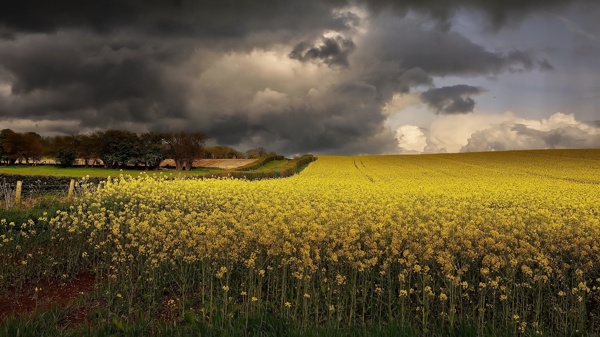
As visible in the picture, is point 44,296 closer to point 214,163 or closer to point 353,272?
point 353,272

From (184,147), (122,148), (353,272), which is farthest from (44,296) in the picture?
(122,148)

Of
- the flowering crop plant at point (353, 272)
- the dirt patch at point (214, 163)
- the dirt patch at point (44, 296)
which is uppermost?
the dirt patch at point (214, 163)

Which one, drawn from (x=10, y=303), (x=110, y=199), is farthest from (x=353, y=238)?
(x=110, y=199)

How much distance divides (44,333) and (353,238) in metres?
6.04

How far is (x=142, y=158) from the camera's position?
314 ft

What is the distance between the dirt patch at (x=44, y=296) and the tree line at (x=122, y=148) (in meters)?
83.5

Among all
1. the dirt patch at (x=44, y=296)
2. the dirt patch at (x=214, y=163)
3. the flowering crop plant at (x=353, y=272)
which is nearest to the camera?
the flowering crop plant at (x=353, y=272)

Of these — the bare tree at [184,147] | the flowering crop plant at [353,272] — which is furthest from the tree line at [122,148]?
the flowering crop plant at [353,272]

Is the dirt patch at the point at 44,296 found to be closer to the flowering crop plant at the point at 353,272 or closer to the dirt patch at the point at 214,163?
the flowering crop plant at the point at 353,272

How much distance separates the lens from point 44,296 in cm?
1149

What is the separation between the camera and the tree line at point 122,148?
95.2 m

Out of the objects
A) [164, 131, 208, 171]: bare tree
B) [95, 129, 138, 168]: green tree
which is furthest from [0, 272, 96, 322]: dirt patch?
[95, 129, 138, 168]: green tree

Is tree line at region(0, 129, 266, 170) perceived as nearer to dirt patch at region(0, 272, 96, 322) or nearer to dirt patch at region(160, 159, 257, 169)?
dirt patch at region(160, 159, 257, 169)

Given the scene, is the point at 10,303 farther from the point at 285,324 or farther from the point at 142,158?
the point at 142,158
